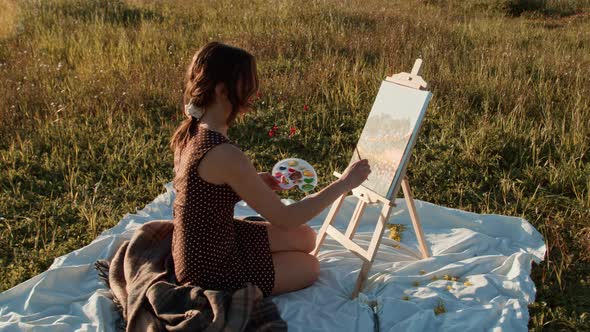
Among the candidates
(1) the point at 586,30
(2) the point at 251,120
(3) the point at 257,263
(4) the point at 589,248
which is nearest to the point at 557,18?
(1) the point at 586,30

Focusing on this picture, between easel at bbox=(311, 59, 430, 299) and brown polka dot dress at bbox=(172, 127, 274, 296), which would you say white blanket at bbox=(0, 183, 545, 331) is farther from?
brown polka dot dress at bbox=(172, 127, 274, 296)

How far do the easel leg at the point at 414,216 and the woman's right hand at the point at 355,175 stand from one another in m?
0.46

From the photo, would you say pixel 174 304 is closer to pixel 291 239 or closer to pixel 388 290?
pixel 291 239

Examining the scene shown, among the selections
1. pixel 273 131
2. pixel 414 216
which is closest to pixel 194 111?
pixel 414 216

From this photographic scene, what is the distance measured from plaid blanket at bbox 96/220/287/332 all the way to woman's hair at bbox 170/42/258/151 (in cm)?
96

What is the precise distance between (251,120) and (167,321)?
3476 mm

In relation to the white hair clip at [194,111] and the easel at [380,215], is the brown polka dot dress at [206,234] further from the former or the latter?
the easel at [380,215]

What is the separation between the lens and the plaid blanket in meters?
3.03

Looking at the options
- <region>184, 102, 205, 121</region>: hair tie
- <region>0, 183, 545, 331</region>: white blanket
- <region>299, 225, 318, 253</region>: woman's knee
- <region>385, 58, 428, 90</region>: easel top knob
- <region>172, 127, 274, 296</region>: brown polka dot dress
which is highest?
<region>385, 58, 428, 90</region>: easel top knob

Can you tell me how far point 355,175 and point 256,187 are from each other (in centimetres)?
60

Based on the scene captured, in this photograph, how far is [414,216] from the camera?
154 inches

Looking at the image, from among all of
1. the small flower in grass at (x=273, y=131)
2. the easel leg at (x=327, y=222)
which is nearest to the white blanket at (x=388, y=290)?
the easel leg at (x=327, y=222)

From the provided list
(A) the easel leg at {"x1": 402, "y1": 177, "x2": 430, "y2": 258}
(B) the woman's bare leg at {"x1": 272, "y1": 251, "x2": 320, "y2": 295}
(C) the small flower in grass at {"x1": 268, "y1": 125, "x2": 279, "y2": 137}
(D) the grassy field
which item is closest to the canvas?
(A) the easel leg at {"x1": 402, "y1": 177, "x2": 430, "y2": 258}

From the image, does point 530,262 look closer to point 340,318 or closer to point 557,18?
point 340,318
